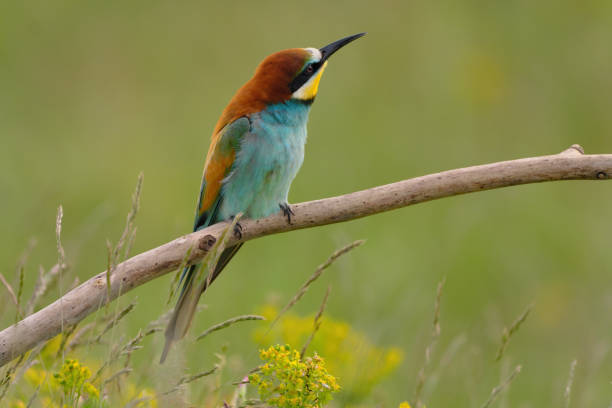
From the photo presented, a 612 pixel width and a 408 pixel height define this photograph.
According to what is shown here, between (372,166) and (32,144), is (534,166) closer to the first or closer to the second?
(372,166)

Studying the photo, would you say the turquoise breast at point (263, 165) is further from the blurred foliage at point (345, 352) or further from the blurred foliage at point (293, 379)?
the blurred foliage at point (293, 379)

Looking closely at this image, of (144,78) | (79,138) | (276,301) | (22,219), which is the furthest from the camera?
(144,78)

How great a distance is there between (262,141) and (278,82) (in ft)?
0.66

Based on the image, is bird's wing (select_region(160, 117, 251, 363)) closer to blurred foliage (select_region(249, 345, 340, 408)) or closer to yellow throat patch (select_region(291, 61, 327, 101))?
yellow throat patch (select_region(291, 61, 327, 101))

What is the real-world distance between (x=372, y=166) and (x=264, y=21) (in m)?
1.79

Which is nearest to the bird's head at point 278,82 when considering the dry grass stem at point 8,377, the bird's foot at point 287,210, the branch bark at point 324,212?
the bird's foot at point 287,210

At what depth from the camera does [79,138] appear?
5.86 metres

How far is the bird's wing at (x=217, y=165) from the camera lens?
2.78 metres

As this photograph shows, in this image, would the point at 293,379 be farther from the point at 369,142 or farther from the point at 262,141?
the point at 369,142

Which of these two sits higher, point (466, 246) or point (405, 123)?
point (405, 123)

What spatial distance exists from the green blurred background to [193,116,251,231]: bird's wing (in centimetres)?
67

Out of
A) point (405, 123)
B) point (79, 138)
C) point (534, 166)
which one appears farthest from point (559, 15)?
point (534, 166)

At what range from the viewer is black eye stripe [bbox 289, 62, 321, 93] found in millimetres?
2834

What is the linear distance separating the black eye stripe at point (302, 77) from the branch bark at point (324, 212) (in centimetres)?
80
